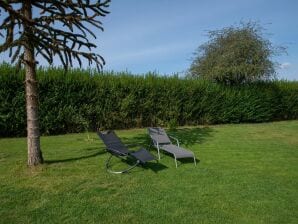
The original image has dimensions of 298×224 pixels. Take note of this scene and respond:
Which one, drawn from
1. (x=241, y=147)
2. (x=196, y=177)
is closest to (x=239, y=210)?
(x=196, y=177)

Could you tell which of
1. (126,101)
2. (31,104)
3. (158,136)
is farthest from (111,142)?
(126,101)

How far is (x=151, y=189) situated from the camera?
706 cm

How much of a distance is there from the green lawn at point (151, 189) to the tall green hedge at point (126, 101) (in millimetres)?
3276

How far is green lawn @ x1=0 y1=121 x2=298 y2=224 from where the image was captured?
19.1 feet

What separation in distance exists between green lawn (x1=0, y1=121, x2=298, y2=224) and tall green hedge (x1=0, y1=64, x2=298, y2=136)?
3.28 metres

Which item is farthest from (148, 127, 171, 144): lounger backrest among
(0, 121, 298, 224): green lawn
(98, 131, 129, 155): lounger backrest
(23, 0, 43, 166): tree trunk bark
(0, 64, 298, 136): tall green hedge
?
(0, 64, 298, 136): tall green hedge

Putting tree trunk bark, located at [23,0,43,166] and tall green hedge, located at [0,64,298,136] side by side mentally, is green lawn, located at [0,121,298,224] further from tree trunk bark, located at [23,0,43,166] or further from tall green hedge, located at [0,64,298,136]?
tall green hedge, located at [0,64,298,136]

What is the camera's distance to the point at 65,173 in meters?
7.84

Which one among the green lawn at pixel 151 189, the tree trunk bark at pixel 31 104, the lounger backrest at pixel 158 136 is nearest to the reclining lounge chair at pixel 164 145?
the lounger backrest at pixel 158 136

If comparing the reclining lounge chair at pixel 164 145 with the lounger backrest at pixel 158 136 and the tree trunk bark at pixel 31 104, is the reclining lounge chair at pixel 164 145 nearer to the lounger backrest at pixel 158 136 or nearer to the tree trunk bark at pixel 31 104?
the lounger backrest at pixel 158 136

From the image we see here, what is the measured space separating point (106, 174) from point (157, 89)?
1035cm

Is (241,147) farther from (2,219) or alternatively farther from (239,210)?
(2,219)

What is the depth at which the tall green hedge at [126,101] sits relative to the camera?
13633 millimetres

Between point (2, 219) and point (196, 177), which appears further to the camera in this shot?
point (196, 177)
